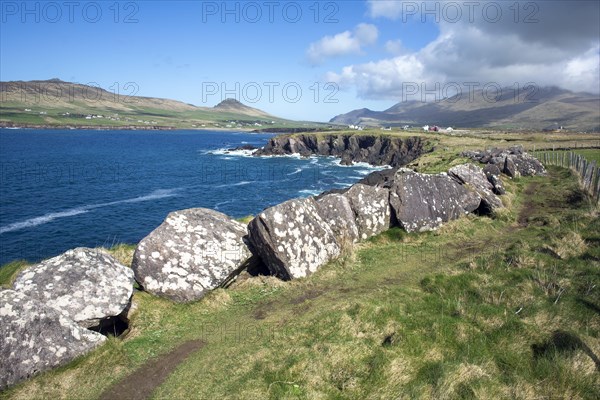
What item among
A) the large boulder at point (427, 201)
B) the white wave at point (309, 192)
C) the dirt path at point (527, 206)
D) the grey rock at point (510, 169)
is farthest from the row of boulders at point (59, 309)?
the white wave at point (309, 192)

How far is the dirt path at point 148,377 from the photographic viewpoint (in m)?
9.18

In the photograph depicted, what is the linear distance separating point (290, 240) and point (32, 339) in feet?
30.7

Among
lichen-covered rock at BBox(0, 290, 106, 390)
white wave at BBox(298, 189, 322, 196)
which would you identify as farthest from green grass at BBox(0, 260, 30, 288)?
white wave at BBox(298, 189, 322, 196)

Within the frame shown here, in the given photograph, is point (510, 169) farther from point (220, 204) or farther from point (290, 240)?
point (220, 204)

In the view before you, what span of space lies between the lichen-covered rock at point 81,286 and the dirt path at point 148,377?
2.62 meters

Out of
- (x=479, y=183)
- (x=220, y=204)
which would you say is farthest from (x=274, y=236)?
(x=220, y=204)

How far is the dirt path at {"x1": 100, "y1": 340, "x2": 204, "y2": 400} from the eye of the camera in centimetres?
918

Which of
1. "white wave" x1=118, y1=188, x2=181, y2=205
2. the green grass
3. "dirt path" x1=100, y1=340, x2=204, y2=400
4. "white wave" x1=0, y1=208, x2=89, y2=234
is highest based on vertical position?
the green grass

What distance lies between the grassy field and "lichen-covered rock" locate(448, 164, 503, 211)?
21.1ft

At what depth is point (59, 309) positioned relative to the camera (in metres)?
11.3

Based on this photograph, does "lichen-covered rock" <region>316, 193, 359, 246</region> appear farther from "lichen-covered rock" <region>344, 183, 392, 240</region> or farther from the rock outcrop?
the rock outcrop

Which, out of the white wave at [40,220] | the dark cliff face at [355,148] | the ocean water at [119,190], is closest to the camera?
the ocean water at [119,190]

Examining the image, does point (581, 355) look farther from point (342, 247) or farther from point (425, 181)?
point (425, 181)

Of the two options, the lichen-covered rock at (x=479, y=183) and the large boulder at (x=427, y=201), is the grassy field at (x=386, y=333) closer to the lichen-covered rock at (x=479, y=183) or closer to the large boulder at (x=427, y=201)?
the large boulder at (x=427, y=201)
